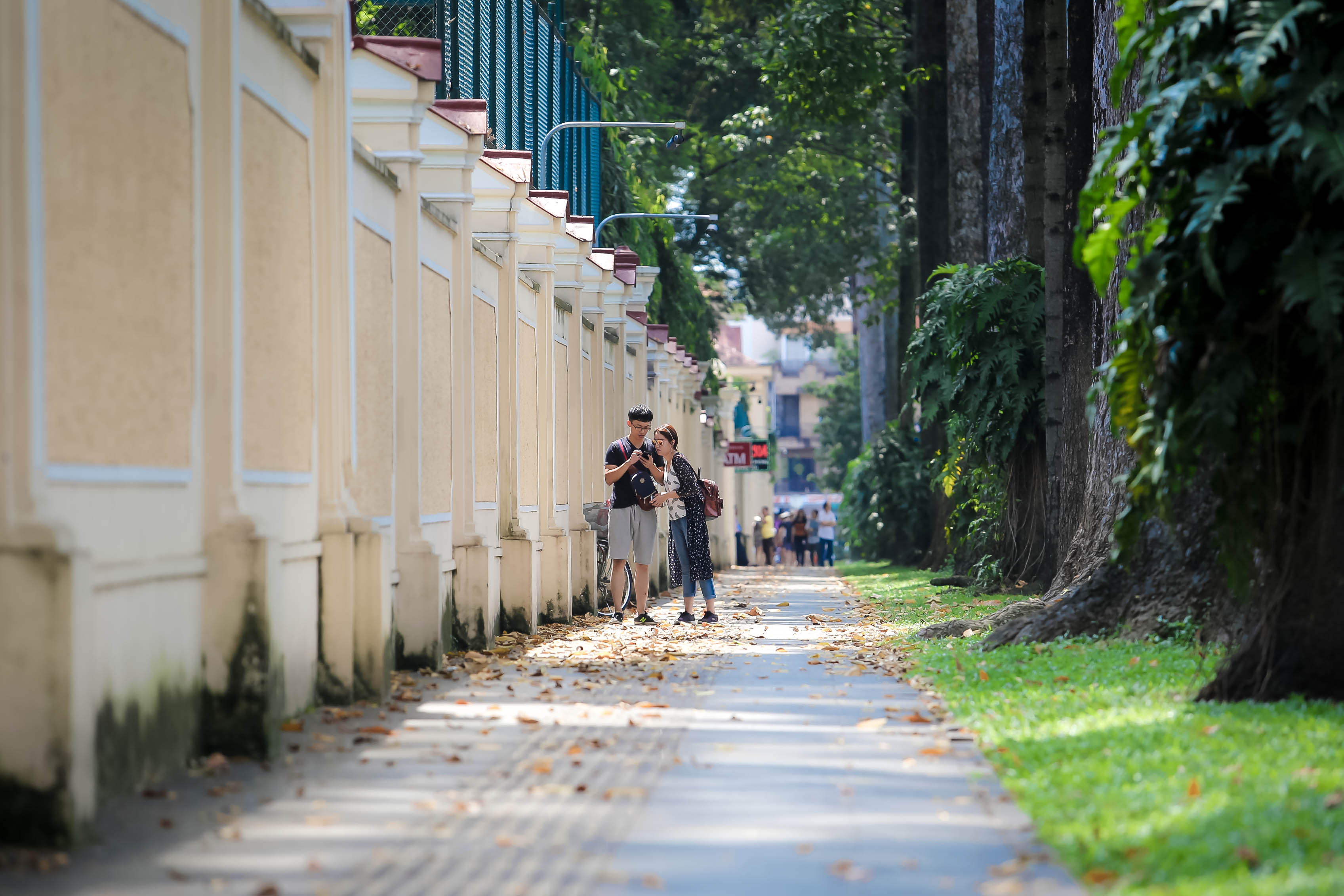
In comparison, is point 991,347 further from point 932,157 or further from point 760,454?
point 760,454

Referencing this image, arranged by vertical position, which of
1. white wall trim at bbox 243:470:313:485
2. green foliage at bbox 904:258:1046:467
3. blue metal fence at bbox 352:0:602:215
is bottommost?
white wall trim at bbox 243:470:313:485

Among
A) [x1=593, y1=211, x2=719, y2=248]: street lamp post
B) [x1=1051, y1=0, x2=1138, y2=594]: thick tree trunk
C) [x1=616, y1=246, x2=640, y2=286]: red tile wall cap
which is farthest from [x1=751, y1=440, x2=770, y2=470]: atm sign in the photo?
[x1=1051, y1=0, x2=1138, y2=594]: thick tree trunk

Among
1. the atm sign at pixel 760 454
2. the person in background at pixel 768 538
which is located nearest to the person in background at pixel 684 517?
the atm sign at pixel 760 454

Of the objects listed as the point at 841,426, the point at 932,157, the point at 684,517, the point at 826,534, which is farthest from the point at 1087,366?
the point at 841,426

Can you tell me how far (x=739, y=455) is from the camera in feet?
143

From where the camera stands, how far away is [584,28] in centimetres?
3481

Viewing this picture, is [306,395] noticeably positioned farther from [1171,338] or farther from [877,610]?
[877,610]

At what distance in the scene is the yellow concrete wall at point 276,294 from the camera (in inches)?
307

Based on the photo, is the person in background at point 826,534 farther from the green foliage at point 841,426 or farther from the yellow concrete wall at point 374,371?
the yellow concrete wall at point 374,371

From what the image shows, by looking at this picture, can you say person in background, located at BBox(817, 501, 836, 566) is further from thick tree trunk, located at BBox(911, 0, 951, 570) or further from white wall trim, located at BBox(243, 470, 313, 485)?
white wall trim, located at BBox(243, 470, 313, 485)

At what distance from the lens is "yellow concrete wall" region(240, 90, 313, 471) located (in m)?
7.79

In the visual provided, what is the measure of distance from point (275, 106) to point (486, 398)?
601 centimetres

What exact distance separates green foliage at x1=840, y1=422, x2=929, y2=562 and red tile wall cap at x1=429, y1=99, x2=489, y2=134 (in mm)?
19078

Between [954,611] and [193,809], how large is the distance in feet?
35.7
